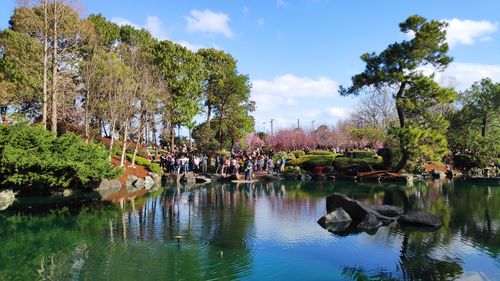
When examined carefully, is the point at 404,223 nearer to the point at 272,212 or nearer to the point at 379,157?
the point at 272,212

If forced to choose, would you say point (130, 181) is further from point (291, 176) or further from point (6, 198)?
point (291, 176)

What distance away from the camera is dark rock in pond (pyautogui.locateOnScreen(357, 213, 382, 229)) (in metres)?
12.1

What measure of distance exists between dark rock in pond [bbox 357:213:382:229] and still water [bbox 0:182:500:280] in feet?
1.02

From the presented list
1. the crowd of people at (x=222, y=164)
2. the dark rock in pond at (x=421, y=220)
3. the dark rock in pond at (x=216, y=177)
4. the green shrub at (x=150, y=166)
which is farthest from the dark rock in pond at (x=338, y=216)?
the green shrub at (x=150, y=166)

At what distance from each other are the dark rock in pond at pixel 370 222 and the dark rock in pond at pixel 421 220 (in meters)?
0.69

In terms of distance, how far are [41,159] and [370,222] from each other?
12.1m

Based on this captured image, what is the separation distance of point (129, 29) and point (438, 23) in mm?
21751

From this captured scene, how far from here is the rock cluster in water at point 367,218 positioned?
39.6ft

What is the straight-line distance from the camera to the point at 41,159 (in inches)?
667

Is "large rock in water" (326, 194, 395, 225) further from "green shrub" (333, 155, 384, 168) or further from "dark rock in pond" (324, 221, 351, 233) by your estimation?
"green shrub" (333, 155, 384, 168)

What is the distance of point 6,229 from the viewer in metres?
12.1

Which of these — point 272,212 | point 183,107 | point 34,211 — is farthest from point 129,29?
point 272,212

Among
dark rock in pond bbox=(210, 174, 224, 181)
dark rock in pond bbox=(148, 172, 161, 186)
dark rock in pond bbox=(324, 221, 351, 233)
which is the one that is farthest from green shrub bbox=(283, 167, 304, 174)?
dark rock in pond bbox=(324, 221, 351, 233)

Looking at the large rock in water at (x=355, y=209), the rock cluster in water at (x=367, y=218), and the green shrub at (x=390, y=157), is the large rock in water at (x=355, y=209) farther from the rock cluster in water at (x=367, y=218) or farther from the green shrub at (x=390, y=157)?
the green shrub at (x=390, y=157)
